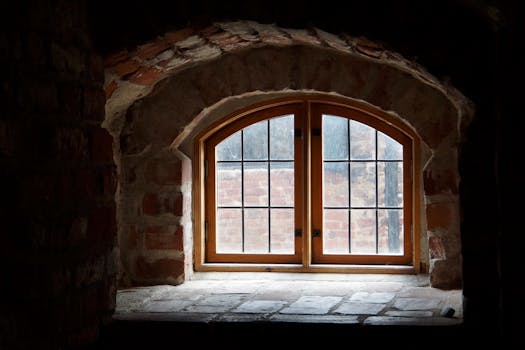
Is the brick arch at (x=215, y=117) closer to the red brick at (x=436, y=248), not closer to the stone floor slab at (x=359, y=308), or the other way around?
the red brick at (x=436, y=248)

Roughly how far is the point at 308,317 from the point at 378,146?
4.78ft

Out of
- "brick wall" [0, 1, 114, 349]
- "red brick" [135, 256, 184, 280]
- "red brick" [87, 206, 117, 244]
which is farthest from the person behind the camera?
"red brick" [135, 256, 184, 280]

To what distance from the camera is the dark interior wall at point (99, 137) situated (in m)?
2.49

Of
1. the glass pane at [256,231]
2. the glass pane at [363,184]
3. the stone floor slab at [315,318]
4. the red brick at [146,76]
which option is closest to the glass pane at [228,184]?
the glass pane at [256,231]

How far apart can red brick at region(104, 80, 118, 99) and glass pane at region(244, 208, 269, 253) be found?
1.33 metres

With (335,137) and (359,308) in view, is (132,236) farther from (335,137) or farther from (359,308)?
(359,308)

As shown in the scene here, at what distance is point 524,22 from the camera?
2467 mm

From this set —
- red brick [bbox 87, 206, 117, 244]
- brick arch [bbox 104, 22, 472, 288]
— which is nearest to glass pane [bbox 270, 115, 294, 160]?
brick arch [bbox 104, 22, 472, 288]

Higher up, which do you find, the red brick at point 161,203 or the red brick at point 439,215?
the red brick at point 161,203

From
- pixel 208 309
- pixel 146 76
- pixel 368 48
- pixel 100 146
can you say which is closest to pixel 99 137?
pixel 100 146

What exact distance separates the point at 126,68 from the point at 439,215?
175 centimetres

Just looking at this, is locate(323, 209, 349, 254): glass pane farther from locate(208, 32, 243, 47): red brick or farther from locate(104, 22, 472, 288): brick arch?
locate(208, 32, 243, 47): red brick

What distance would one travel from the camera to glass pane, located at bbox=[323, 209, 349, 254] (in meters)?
4.52

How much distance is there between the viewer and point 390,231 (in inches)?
176
